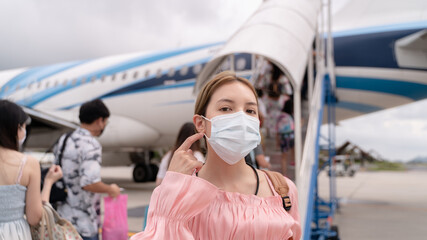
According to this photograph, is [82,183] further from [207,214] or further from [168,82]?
[168,82]

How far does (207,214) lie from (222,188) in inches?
4.6

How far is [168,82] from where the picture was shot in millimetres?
9383

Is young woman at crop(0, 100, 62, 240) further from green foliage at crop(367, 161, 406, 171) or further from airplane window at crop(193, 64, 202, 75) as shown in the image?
green foliage at crop(367, 161, 406, 171)

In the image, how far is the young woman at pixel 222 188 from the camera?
1.19 m

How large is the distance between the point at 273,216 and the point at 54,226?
1.55 metres

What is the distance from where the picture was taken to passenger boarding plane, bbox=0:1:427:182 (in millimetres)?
7070

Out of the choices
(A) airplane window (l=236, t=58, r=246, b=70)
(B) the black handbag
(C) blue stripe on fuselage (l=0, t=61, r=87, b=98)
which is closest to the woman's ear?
(B) the black handbag

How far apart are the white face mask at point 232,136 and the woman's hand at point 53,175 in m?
1.56

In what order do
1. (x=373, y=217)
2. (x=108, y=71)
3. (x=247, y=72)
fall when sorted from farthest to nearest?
(x=108, y=71)
(x=247, y=72)
(x=373, y=217)

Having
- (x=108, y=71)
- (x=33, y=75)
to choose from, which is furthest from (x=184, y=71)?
(x=33, y=75)

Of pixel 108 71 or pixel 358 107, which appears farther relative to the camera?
pixel 108 71

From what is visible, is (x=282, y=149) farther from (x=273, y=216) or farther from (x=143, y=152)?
(x=143, y=152)

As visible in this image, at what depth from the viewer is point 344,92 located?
7680 mm

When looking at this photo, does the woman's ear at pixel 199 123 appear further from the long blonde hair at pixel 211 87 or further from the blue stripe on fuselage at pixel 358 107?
the blue stripe on fuselage at pixel 358 107
